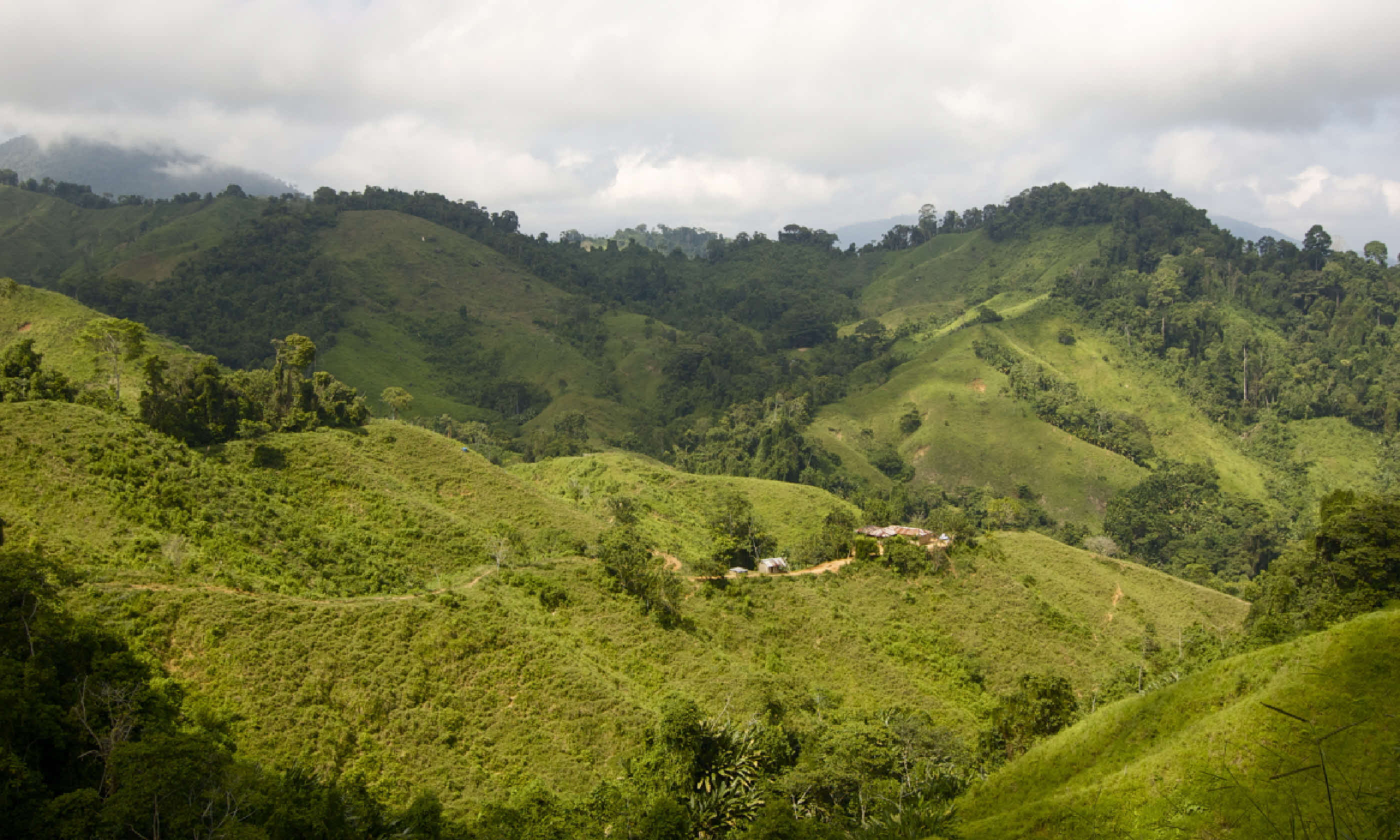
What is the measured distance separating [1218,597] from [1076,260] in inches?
3892

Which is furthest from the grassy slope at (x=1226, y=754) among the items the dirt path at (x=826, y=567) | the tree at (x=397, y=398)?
the tree at (x=397, y=398)

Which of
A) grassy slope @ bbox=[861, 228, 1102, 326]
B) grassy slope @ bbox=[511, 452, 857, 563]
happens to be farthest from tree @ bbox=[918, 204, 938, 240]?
grassy slope @ bbox=[511, 452, 857, 563]

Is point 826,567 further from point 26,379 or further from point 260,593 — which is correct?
point 26,379

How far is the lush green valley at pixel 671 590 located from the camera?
72.9 feet

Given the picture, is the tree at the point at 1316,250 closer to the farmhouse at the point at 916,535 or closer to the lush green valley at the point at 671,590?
the lush green valley at the point at 671,590

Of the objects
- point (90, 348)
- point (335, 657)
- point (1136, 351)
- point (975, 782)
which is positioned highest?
point (1136, 351)

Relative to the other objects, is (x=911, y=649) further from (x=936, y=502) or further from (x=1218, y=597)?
(x=936, y=502)

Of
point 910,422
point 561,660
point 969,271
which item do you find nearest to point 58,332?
point 561,660

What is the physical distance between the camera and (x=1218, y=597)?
5947 centimetres

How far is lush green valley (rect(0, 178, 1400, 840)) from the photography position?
72.9ft

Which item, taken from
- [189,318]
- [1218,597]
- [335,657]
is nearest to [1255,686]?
[335,657]

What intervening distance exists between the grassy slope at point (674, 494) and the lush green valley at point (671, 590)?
520mm

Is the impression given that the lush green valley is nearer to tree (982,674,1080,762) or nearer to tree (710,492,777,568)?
tree (982,674,1080,762)

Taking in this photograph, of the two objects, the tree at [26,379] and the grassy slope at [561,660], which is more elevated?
the tree at [26,379]
